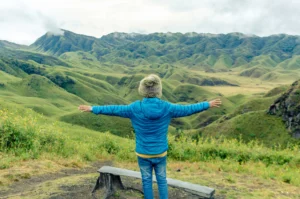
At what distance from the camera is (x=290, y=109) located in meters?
94.0

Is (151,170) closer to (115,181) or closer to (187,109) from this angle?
(187,109)

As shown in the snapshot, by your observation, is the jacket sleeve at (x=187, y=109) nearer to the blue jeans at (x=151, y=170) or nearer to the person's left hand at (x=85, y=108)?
the blue jeans at (x=151, y=170)

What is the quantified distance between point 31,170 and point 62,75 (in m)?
167

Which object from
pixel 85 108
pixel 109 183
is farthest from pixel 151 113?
pixel 109 183

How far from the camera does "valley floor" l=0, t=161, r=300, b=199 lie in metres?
8.77

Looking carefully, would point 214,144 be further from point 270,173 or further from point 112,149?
point 112,149

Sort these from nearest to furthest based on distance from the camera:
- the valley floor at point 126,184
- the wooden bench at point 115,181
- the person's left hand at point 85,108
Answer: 1. the person's left hand at point 85,108
2. the wooden bench at point 115,181
3. the valley floor at point 126,184

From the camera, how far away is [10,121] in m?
13.3

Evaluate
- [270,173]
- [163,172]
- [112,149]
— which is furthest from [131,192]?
[112,149]

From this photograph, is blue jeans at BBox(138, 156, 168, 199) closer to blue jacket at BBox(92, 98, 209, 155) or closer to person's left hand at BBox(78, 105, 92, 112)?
blue jacket at BBox(92, 98, 209, 155)

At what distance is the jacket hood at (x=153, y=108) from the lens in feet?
20.5

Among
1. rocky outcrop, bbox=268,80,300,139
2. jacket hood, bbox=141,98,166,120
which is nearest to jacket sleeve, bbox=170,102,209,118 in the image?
jacket hood, bbox=141,98,166,120

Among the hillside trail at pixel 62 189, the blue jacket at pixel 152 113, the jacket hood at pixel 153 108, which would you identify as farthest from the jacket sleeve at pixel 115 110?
the hillside trail at pixel 62 189

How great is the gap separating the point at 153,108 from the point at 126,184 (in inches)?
171
